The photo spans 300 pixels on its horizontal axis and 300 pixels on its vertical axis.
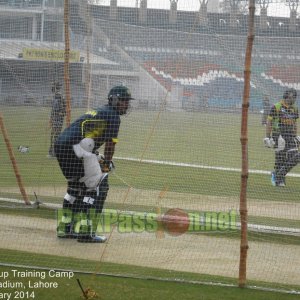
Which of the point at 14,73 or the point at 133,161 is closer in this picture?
the point at 14,73

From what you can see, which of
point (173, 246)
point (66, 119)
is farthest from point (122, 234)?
point (66, 119)

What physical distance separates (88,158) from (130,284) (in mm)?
2056

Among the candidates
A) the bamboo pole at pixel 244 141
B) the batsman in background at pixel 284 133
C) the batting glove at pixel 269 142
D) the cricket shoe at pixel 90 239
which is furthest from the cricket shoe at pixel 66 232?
the batting glove at pixel 269 142

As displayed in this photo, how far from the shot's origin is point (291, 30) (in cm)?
845

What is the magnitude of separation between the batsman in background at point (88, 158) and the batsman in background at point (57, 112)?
2.36 metres

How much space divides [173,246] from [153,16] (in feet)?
9.76

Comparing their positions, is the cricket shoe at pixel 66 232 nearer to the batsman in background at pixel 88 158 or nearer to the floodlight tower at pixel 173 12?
the batsman in background at pixel 88 158

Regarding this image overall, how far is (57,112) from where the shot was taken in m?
12.0

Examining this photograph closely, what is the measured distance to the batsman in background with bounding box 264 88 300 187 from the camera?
9188 mm

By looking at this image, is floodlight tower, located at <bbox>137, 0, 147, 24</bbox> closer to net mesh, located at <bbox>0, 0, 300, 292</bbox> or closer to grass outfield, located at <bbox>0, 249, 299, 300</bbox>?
net mesh, located at <bbox>0, 0, 300, 292</bbox>

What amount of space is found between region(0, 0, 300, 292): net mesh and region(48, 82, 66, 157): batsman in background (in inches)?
3.6

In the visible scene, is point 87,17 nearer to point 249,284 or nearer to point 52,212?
point 52,212

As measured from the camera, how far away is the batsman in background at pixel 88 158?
28.6 feet

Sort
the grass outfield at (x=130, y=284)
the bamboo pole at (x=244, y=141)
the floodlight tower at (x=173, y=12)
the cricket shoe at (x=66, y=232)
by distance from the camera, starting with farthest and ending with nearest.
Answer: the cricket shoe at (x=66, y=232) < the floodlight tower at (x=173, y=12) < the bamboo pole at (x=244, y=141) < the grass outfield at (x=130, y=284)
